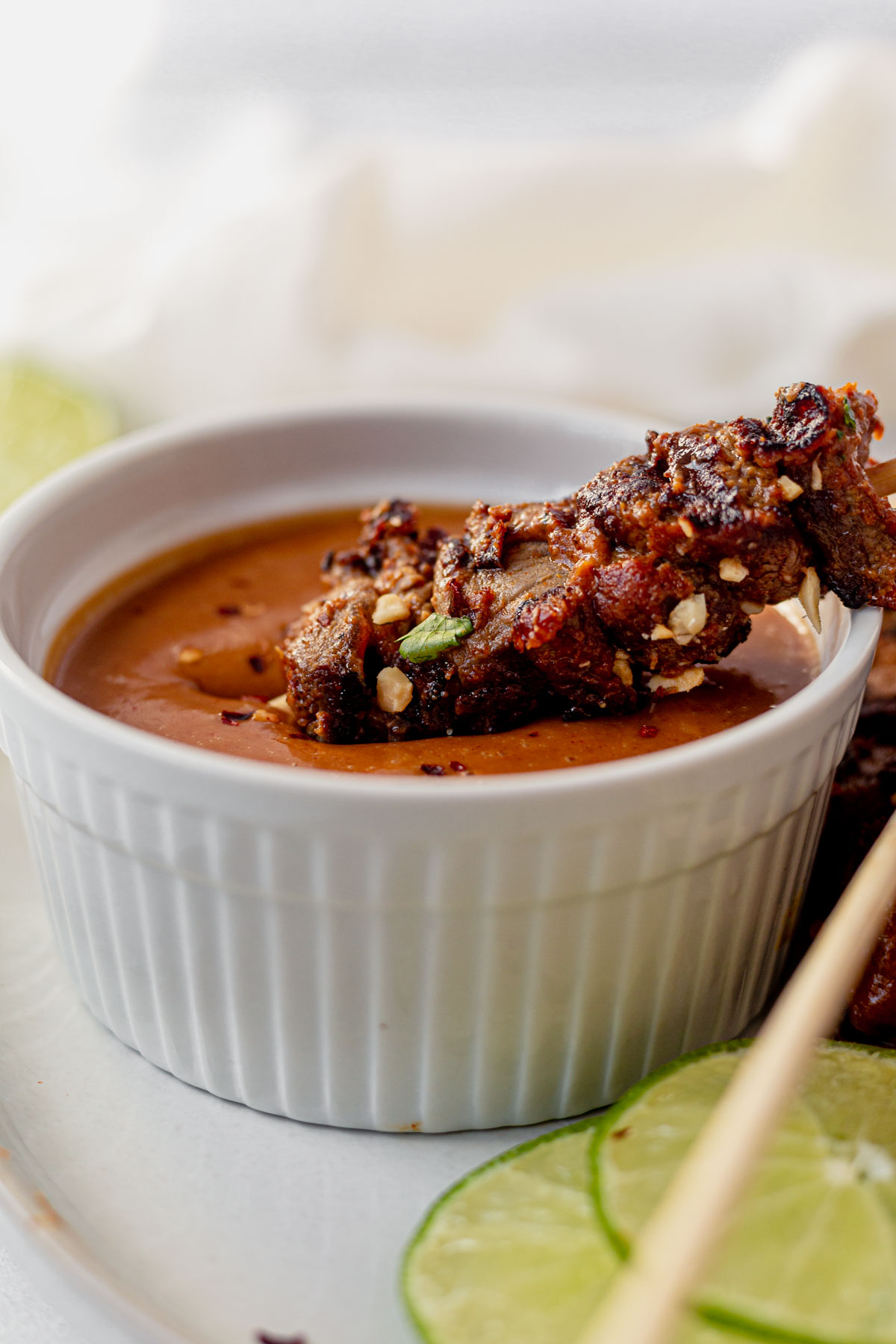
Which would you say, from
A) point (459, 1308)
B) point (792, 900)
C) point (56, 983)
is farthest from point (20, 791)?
point (792, 900)

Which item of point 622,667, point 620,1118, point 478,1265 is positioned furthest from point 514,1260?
point 622,667

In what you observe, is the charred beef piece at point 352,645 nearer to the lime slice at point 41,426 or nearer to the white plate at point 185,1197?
the white plate at point 185,1197

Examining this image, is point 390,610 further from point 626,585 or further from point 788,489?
point 788,489

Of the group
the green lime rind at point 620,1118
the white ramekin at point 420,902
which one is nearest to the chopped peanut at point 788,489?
the white ramekin at point 420,902

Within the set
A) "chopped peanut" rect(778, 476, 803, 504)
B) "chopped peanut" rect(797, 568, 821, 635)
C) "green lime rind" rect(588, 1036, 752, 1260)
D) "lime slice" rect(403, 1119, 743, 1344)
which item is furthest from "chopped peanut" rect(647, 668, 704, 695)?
"lime slice" rect(403, 1119, 743, 1344)

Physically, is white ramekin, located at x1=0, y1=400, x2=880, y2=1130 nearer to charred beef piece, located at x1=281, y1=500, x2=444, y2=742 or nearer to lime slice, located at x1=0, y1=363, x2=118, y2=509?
charred beef piece, located at x1=281, y1=500, x2=444, y2=742
